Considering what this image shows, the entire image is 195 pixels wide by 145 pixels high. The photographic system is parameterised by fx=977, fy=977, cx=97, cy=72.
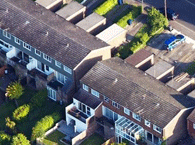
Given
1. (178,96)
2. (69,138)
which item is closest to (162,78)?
(178,96)

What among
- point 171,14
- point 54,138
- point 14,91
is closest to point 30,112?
point 14,91

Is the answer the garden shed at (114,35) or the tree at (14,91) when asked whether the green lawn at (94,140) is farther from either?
the garden shed at (114,35)

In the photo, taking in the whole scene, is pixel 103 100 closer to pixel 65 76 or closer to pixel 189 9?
pixel 65 76

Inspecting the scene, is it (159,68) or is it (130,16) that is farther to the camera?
(130,16)

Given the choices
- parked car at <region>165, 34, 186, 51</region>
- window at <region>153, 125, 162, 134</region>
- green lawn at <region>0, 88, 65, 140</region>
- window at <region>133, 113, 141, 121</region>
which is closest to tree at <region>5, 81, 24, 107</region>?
green lawn at <region>0, 88, 65, 140</region>

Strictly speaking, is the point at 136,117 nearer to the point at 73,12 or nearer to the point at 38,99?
the point at 38,99

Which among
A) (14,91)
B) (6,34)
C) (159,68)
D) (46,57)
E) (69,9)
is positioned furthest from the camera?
(69,9)

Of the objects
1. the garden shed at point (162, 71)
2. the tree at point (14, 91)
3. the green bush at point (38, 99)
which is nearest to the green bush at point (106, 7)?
the garden shed at point (162, 71)

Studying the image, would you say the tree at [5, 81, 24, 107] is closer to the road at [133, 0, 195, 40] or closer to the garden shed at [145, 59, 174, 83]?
the garden shed at [145, 59, 174, 83]
